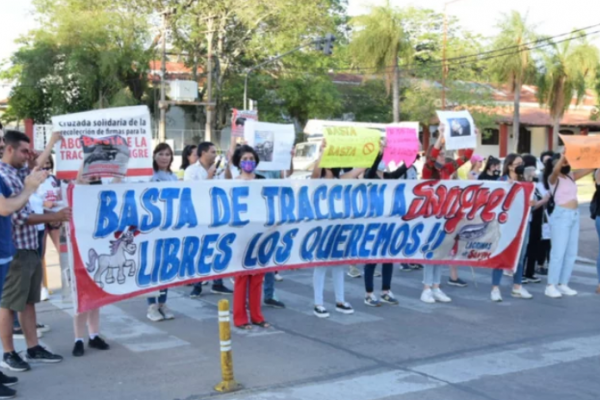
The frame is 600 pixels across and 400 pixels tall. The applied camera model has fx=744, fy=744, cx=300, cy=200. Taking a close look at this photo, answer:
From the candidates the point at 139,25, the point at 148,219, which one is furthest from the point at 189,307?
the point at 139,25

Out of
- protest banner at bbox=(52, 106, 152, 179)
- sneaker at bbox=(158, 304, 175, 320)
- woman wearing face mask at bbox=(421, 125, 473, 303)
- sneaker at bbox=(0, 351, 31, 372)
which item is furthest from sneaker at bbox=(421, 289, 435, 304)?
sneaker at bbox=(0, 351, 31, 372)

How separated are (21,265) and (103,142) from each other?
1269mm

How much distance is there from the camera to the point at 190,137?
1727 inches

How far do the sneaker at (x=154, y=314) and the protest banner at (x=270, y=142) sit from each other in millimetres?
1872

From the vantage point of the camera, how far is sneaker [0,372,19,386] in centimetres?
554

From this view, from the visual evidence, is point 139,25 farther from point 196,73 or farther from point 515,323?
point 515,323

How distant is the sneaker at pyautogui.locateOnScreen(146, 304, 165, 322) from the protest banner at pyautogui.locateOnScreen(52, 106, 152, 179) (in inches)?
69.0

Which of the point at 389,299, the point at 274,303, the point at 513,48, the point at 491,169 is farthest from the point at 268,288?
the point at 513,48

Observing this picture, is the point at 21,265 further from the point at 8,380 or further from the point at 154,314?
the point at 154,314

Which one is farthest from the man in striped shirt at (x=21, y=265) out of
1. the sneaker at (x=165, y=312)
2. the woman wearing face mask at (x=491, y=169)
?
the woman wearing face mask at (x=491, y=169)

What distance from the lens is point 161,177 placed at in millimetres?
7812

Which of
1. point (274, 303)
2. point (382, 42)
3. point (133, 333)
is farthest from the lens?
point (382, 42)

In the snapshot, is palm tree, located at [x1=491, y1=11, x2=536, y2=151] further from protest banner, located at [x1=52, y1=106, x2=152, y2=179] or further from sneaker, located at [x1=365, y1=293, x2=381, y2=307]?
protest banner, located at [x1=52, y1=106, x2=152, y2=179]

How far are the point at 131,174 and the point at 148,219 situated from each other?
1.49ft
